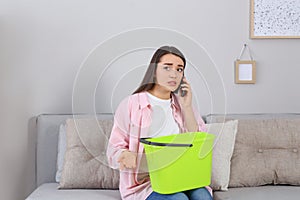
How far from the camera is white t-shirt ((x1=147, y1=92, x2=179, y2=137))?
208 cm

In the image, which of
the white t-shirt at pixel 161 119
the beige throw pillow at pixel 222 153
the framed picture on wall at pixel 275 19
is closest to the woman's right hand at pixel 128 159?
the white t-shirt at pixel 161 119

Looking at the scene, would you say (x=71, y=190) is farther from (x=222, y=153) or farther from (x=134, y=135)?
(x=222, y=153)

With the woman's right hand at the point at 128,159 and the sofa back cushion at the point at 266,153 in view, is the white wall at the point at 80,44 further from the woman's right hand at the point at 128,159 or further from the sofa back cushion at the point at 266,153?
the woman's right hand at the point at 128,159

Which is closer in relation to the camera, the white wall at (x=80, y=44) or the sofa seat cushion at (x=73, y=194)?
the sofa seat cushion at (x=73, y=194)

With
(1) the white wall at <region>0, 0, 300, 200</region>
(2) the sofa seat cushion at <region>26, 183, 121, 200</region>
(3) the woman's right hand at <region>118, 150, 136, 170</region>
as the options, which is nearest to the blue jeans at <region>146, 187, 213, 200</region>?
(3) the woman's right hand at <region>118, 150, 136, 170</region>

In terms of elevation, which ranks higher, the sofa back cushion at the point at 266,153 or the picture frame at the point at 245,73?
the picture frame at the point at 245,73

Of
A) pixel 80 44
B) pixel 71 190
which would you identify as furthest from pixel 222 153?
pixel 80 44

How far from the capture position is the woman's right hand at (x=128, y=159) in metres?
2.06

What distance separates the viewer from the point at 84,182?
2.43 meters

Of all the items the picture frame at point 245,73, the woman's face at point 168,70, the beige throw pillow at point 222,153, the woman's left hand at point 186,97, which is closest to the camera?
the woman's face at point 168,70

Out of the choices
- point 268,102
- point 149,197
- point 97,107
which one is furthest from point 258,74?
point 149,197

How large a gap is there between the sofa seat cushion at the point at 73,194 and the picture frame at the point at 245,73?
96 cm

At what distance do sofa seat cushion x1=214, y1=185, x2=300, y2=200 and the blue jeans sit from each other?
21cm

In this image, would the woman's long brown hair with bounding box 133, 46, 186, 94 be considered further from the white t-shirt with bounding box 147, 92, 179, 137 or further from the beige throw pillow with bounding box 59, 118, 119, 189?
the beige throw pillow with bounding box 59, 118, 119, 189
